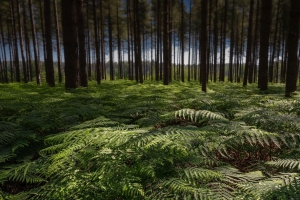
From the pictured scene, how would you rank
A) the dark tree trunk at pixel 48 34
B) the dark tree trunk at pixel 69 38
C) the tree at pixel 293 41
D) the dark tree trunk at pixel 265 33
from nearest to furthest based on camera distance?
the tree at pixel 293 41
the dark tree trunk at pixel 69 38
the dark tree trunk at pixel 265 33
the dark tree trunk at pixel 48 34

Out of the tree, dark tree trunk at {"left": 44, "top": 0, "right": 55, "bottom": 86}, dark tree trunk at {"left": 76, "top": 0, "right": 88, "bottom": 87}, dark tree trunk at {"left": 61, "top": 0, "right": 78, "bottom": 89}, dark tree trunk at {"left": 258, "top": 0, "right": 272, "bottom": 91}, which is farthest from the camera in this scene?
dark tree trunk at {"left": 44, "top": 0, "right": 55, "bottom": 86}

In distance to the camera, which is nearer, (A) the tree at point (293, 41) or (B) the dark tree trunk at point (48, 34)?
(A) the tree at point (293, 41)

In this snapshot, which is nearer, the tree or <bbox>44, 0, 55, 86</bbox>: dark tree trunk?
the tree

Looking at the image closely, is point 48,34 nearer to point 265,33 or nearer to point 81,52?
point 81,52

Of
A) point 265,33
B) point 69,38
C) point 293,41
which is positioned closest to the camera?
point 293,41

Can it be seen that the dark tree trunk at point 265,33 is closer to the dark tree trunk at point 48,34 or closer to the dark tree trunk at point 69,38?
the dark tree trunk at point 69,38

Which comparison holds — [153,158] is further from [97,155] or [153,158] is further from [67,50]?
[67,50]

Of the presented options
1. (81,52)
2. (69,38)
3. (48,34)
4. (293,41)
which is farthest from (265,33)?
(48,34)

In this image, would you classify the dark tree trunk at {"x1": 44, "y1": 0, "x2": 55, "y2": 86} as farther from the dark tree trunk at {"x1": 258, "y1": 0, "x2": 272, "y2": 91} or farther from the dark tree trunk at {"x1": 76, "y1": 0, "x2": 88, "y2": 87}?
the dark tree trunk at {"x1": 258, "y1": 0, "x2": 272, "y2": 91}

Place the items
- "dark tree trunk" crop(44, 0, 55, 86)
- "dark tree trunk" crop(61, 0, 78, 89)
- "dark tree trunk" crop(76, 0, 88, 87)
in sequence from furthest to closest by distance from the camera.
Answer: "dark tree trunk" crop(44, 0, 55, 86) → "dark tree trunk" crop(76, 0, 88, 87) → "dark tree trunk" crop(61, 0, 78, 89)

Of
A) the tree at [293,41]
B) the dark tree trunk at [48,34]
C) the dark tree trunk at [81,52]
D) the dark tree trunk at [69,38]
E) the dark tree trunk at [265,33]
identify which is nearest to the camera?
the tree at [293,41]

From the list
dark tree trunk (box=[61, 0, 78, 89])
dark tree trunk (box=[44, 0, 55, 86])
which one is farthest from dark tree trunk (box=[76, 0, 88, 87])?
dark tree trunk (box=[61, 0, 78, 89])

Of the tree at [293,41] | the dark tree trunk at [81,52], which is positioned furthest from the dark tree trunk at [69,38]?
the tree at [293,41]

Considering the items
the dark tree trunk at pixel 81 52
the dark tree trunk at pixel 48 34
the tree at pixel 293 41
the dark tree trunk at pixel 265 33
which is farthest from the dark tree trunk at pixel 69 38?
the dark tree trunk at pixel 265 33
